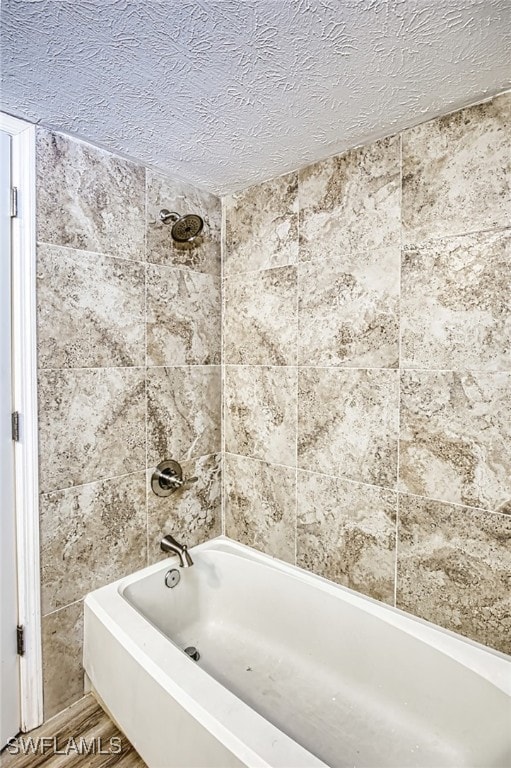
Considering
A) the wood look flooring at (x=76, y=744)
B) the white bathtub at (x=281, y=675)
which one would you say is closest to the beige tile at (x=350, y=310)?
the white bathtub at (x=281, y=675)

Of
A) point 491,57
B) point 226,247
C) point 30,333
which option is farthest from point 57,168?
point 491,57

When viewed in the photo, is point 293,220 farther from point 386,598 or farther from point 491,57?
point 386,598

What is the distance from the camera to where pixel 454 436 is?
4.40 ft

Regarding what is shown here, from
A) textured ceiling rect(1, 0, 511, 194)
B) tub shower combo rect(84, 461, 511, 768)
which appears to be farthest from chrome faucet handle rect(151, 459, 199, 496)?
textured ceiling rect(1, 0, 511, 194)

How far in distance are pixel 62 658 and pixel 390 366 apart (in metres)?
1.70

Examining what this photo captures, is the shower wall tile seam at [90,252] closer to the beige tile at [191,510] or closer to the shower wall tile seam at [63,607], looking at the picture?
the beige tile at [191,510]

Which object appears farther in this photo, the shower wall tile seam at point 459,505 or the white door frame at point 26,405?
the white door frame at point 26,405

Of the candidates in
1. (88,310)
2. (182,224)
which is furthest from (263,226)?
(88,310)

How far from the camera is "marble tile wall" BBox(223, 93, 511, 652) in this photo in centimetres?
127

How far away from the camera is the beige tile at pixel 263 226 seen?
5.82 feet

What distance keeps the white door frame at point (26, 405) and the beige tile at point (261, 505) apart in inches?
37.4

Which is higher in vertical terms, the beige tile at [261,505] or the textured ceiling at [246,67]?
the textured ceiling at [246,67]

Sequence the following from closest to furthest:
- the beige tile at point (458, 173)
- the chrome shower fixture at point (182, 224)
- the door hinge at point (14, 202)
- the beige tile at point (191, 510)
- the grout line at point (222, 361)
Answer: the beige tile at point (458, 173) < the door hinge at point (14, 202) < the chrome shower fixture at point (182, 224) < the beige tile at point (191, 510) < the grout line at point (222, 361)

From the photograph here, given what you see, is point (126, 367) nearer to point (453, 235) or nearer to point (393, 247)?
point (393, 247)
